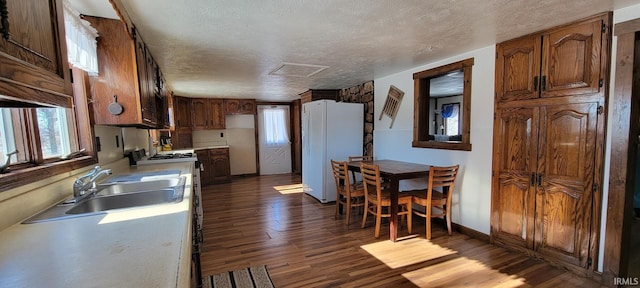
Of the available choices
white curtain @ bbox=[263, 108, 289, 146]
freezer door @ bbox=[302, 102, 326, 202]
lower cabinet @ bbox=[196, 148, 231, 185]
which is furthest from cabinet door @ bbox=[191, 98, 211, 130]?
freezer door @ bbox=[302, 102, 326, 202]

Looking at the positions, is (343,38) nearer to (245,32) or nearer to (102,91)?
(245,32)

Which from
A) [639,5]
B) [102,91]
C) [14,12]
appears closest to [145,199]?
[102,91]

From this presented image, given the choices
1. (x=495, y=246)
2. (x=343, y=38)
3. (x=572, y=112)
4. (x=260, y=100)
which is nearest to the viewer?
(x=572, y=112)

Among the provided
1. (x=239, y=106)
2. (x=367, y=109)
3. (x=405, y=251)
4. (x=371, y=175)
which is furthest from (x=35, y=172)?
(x=239, y=106)

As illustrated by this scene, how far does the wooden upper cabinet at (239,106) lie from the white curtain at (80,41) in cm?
476

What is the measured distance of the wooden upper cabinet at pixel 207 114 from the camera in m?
6.25

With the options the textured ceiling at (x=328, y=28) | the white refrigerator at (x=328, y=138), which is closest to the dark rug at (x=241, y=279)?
the textured ceiling at (x=328, y=28)

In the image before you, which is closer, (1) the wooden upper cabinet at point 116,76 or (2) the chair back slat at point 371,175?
(1) the wooden upper cabinet at point 116,76

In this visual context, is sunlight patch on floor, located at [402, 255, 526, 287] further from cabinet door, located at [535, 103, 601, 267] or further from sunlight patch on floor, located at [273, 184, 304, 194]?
→ sunlight patch on floor, located at [273, 184, 304, 194]

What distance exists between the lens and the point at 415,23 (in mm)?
2043

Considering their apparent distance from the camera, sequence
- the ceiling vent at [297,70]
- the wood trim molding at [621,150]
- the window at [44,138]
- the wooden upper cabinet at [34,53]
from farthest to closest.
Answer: the ceiling vent at [297,70]
the wood trim molding at [621,150]
the window at [44,138]
the wooden upper cabinet at [34,53]

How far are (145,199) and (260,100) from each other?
17.4 feet

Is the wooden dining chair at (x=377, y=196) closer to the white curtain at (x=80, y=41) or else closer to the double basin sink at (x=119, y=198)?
the double basin sink at (x=119, y=198)

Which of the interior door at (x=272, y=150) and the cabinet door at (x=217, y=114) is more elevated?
the cabinet door at (x=217, y=114)
